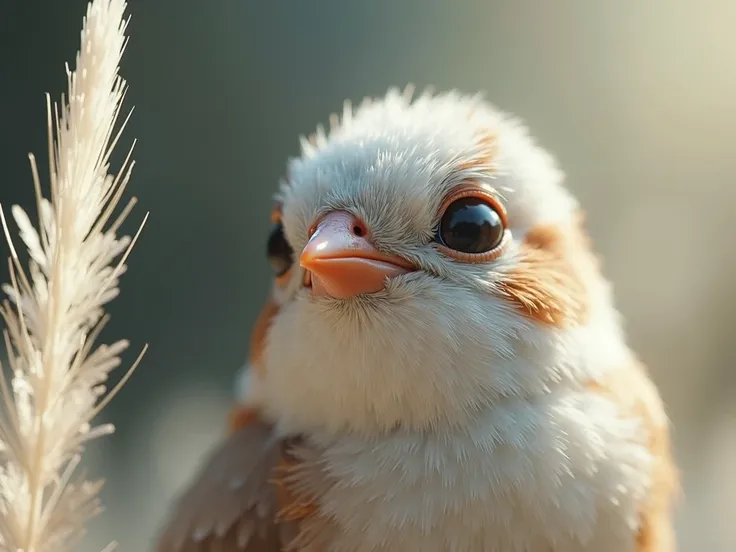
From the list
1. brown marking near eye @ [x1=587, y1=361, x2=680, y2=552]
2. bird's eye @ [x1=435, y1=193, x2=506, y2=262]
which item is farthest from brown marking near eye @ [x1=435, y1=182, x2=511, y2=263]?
brown marking near eye @ [x1=587, y1=361, x2=680, y2=552]

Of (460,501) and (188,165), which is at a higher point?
(188,165)

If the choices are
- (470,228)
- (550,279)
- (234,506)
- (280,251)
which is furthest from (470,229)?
(234,506)

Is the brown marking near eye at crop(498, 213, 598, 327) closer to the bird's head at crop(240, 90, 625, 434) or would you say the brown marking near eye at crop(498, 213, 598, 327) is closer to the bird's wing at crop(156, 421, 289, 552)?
the bird's head at crop(240, 90, 625, 434)

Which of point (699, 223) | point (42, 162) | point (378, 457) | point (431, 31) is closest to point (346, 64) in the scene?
point (431, 31)

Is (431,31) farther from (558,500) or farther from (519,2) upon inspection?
(558,500)

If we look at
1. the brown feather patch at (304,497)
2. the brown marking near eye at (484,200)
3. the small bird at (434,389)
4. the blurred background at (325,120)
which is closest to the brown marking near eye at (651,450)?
the small bird at (434,389)

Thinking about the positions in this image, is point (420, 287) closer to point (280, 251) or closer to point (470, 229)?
point (470, 229)

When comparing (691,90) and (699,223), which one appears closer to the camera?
(691,90)

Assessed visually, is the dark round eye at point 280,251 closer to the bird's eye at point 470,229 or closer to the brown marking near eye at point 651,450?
the bird's eye at point 470,229

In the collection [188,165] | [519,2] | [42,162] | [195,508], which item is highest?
[519,2]
